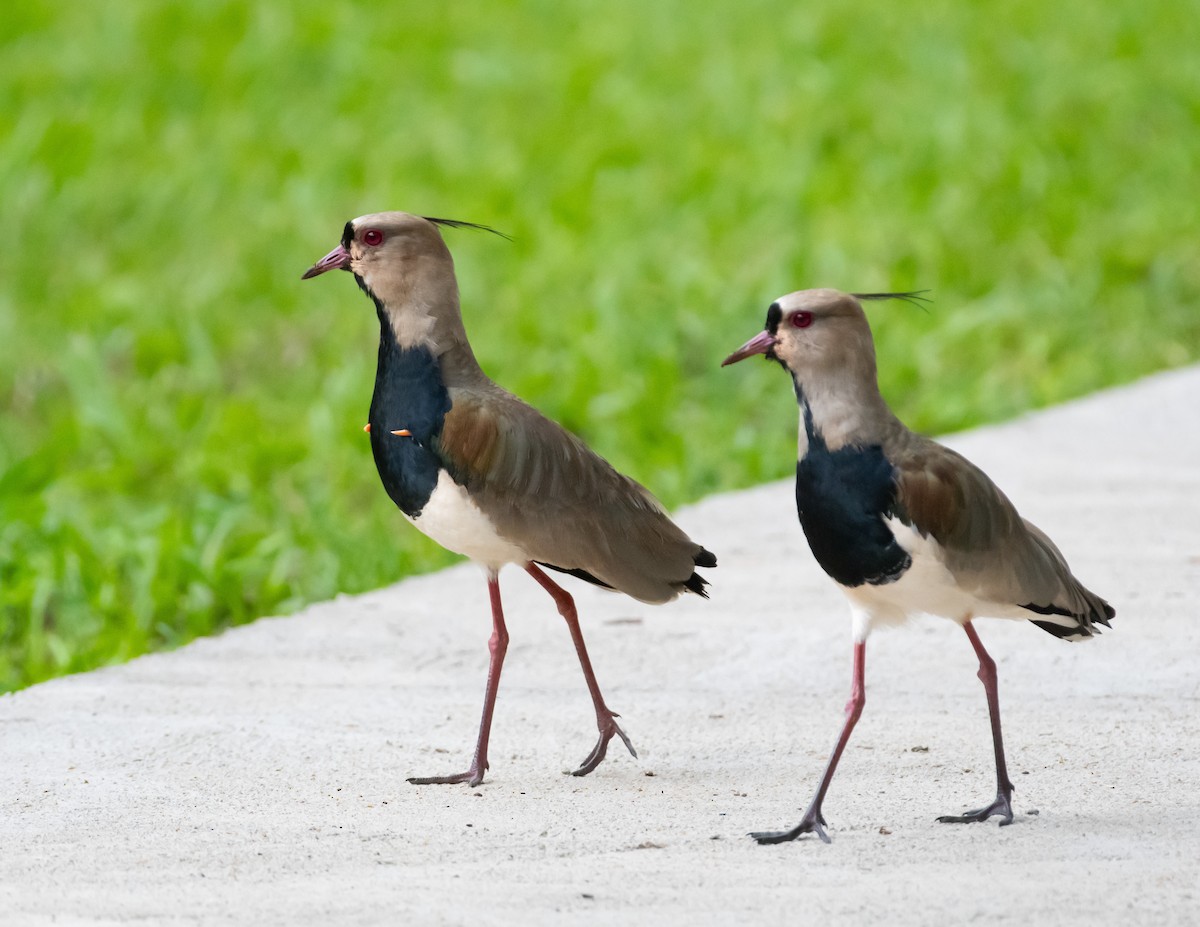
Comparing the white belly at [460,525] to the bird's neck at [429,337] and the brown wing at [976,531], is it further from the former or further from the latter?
the brown wing at [976,531]

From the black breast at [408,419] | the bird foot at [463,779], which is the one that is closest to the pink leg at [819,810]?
the bird foot at [463,779]

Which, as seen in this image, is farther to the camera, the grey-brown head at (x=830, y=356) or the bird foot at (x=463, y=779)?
the bird foot at (x=463, y=779)

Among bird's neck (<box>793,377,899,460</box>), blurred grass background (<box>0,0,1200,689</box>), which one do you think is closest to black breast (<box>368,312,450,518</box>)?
bird's neck (<box>793,377,899,460</box>)

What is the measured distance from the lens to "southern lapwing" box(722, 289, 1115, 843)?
3.36 m

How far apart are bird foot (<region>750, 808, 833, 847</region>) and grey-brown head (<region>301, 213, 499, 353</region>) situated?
107 cm

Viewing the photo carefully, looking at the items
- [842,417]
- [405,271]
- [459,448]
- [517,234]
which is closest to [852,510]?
[842,417]

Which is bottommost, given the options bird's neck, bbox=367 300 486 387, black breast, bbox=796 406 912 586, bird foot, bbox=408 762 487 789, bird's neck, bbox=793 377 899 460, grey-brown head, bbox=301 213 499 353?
bird foot, bbox=408 762 487 789

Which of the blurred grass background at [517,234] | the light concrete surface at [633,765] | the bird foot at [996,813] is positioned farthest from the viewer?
the blurred grass background at [517,234]

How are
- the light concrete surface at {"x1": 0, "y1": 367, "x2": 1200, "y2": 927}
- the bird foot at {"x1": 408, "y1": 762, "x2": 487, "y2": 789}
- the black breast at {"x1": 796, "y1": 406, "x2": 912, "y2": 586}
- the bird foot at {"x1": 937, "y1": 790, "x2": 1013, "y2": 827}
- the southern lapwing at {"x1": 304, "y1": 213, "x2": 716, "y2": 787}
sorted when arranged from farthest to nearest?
the bird foot at {"x1": 408, "y1": 762, "x2": 487, "y2": 789}, the southern lapwing at {"x1": 304, "y1": 213, "x2": 716, "y2": 787}, the bird foot at {"x1": 937, "y1": 790, "x2": 1013, "y2": 827}, the black breast at {"x1": 796, "y1": 406, "x2": 912, "y2": 586}, the light concrete surface at {"x1": 0, "y1": 367, "x2": 1200, "y2": 927}

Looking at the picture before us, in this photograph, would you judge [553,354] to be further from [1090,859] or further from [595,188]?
[1090,859]

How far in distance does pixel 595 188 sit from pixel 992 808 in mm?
7569

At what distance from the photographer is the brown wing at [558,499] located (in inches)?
144

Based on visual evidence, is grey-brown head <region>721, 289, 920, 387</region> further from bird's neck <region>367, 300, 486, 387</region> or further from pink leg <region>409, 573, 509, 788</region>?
pink leg <region>409, 573, 509, 788</region>

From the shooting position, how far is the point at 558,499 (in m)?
3.75
